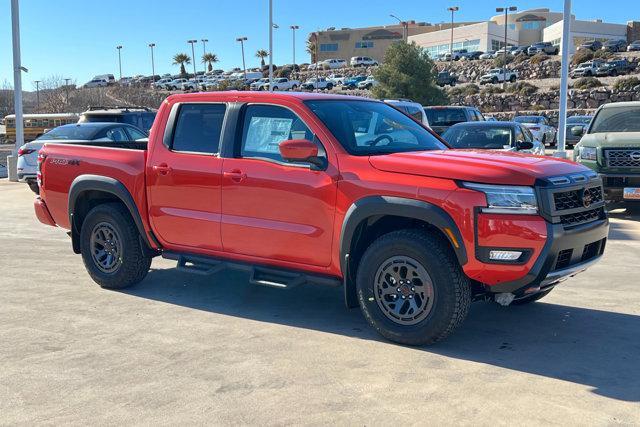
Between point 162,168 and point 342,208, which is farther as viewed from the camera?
point 162,168

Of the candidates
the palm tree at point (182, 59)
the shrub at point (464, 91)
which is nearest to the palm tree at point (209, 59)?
the palm tree at point (182, 59)

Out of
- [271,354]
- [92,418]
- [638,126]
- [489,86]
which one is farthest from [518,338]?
[489,86]

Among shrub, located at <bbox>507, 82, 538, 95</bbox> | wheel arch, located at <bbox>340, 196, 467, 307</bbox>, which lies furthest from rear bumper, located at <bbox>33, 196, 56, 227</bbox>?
shrub, located at <bbox>507, 82, 538, 95</bbox>

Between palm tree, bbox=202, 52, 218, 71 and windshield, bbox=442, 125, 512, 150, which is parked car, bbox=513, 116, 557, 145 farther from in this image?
palm tree, bbox=202, 52, 218, 71

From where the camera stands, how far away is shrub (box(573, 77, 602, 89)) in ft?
171

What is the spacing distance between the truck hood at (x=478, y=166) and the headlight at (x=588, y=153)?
684 centimetres

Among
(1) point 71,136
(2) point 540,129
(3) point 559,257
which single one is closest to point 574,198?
(3) point 559,257

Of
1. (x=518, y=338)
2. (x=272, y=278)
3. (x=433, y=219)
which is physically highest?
(x=433, y=219)

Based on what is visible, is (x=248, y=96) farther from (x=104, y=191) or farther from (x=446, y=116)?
(x=446, y=116)

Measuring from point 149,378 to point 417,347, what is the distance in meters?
1.95

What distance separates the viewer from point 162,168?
6344 millimetres

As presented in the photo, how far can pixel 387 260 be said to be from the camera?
5.10 metres

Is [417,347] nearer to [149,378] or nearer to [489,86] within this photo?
[149,378]

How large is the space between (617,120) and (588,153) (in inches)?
53.6
